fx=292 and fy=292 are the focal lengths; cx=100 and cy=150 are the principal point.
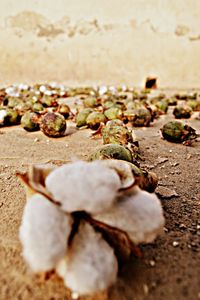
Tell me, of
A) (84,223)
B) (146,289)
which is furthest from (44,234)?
(146,289)

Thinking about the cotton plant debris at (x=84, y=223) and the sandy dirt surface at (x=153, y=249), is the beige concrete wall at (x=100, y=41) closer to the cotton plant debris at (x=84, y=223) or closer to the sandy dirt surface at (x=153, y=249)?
the sandy dirt surface at (x=153, y=249)

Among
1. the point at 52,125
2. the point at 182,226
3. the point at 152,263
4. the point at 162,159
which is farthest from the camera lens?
the point at 52,125

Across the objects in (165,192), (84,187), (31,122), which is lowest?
(31,122)

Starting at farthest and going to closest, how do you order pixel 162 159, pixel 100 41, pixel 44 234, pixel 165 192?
1. pixel 100 41
2. pixel 162 159
3. pixel 165 192
4. pixel 44 234

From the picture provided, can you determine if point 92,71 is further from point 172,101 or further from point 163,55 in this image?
point 172,101

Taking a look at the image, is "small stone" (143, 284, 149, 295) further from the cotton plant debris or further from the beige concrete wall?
the beige concrete wall

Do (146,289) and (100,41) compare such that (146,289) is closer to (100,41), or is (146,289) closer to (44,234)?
(44,234)

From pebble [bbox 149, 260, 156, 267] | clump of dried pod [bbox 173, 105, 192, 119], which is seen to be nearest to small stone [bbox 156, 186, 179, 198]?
pebble [bbox 149, 260, 156, 267]
